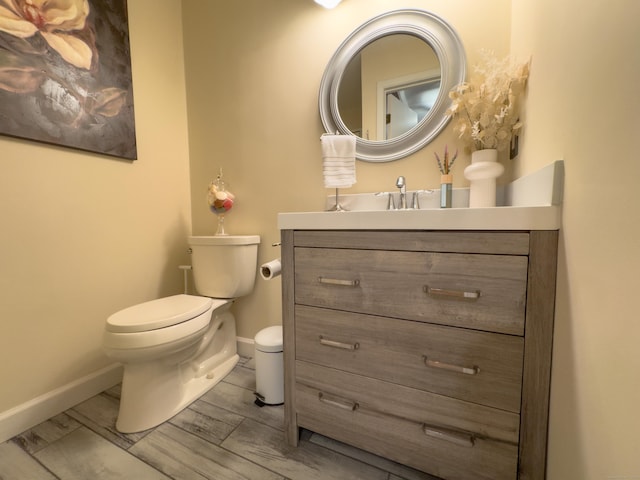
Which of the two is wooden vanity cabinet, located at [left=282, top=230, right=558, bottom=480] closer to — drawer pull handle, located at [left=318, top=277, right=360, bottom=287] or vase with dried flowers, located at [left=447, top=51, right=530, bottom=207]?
drawer pull handle, located at [left=318, top=277, right=360, bottom=287]

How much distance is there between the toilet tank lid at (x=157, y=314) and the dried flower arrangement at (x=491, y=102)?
4.34 feet

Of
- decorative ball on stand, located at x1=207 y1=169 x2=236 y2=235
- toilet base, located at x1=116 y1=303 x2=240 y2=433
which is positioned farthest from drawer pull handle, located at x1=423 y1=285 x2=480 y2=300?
decorative ball on stand, located at x1=207 y1=169 x2=236 y2=235

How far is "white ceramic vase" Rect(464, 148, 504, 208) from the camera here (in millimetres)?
936

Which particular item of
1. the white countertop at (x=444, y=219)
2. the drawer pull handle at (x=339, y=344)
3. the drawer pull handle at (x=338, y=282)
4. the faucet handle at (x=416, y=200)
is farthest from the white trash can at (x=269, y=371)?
the faucet handle at (x=416, y=200)

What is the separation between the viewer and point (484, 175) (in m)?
0.95

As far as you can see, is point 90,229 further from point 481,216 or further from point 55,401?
point 481,216

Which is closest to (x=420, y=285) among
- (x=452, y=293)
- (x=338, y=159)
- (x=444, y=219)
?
(x=452, y=293)

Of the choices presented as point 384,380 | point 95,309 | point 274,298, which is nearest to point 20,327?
point 95,309

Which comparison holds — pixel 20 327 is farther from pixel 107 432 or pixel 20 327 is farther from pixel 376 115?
pixel 376 115

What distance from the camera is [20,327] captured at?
107cm

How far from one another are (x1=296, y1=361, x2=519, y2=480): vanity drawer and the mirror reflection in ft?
3.43

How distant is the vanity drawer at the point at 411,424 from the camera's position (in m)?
0.68

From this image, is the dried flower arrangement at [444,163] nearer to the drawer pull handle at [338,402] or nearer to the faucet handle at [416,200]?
the faucet handle at [416,200]

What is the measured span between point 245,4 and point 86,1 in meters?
0.75
